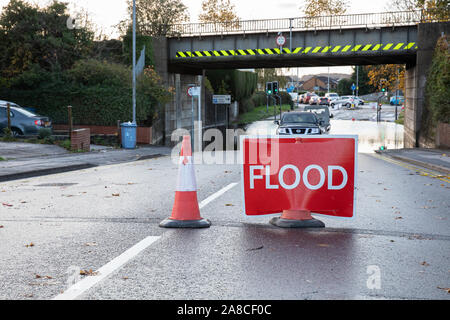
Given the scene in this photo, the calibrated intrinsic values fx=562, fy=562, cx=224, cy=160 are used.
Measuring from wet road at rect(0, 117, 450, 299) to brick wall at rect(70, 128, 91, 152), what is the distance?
11455 millimetres

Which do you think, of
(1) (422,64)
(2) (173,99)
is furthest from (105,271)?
(2) (173,99)

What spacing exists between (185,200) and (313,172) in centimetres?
169

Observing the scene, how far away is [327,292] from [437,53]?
28.8 metres

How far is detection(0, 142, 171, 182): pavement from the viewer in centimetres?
1463

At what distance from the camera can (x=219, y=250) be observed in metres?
6.05

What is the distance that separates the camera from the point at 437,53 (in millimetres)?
30406

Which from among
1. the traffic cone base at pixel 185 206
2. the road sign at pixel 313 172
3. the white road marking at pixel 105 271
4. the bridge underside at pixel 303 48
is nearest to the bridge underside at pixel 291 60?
the bridge underside at pixel 303 48

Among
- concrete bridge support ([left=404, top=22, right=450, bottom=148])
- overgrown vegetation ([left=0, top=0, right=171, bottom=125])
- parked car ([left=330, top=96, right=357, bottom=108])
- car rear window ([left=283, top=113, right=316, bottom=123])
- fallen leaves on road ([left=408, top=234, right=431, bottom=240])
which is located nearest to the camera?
fallen leaves on road ([left=408, top=234, right=431, bottom=240])

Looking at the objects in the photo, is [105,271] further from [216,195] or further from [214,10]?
[214,10]

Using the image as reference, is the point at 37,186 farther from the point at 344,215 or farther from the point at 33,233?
the point at 344,215

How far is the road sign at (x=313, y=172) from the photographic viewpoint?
23.4 ft

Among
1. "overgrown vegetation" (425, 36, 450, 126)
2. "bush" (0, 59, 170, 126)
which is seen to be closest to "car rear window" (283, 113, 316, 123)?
"overgrown vegetation" (425, 36, 450, 126)

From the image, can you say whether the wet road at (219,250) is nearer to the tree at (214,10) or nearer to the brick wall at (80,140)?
the brick wall at (80,140)

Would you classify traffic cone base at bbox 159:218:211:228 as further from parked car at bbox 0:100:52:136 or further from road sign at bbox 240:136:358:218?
parked car at bbox 0:100:52:136
